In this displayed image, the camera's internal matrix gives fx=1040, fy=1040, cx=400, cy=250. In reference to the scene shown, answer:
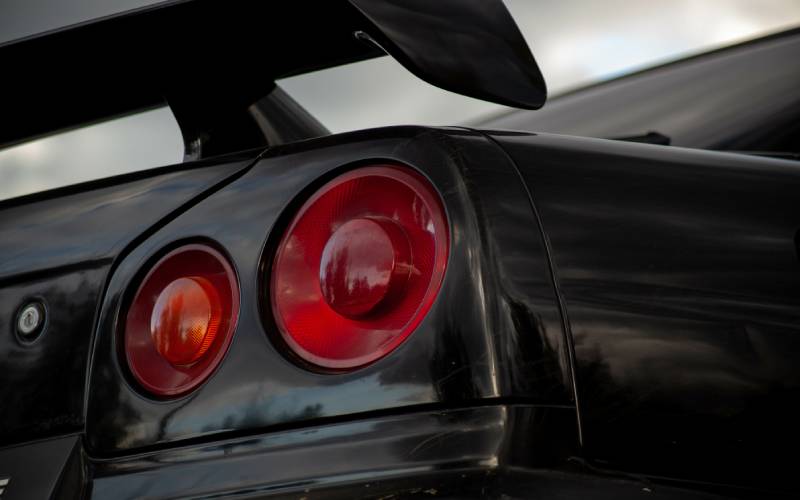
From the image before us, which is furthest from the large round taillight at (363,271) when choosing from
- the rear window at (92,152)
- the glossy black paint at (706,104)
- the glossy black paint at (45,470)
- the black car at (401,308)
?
the glossy black paint at (706,104)

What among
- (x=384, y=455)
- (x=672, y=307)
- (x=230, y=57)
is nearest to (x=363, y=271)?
(x=384, y=455)

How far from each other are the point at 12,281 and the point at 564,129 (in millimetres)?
1919

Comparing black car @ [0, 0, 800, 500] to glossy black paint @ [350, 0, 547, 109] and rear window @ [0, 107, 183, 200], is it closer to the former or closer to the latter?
glossy black paint @ [350, 0, 547, 109]

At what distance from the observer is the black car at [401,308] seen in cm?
127

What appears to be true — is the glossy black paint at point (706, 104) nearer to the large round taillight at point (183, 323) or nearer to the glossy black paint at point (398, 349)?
the glossy black paint at point (398, 349)

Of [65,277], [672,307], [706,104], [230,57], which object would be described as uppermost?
[230,57]

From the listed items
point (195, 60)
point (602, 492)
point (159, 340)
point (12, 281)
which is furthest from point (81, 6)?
point (602, 492)

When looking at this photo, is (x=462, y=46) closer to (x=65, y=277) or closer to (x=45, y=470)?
(x=65, y=277)

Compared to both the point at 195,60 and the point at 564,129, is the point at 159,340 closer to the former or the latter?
the point at 195,60

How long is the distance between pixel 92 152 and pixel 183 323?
698mm

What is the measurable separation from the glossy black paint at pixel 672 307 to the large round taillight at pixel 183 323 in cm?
44

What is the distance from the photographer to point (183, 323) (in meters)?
1.40

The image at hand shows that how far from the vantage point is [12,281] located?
5.05 ft

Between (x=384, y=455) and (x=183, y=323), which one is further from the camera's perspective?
(x=183, y=323)
